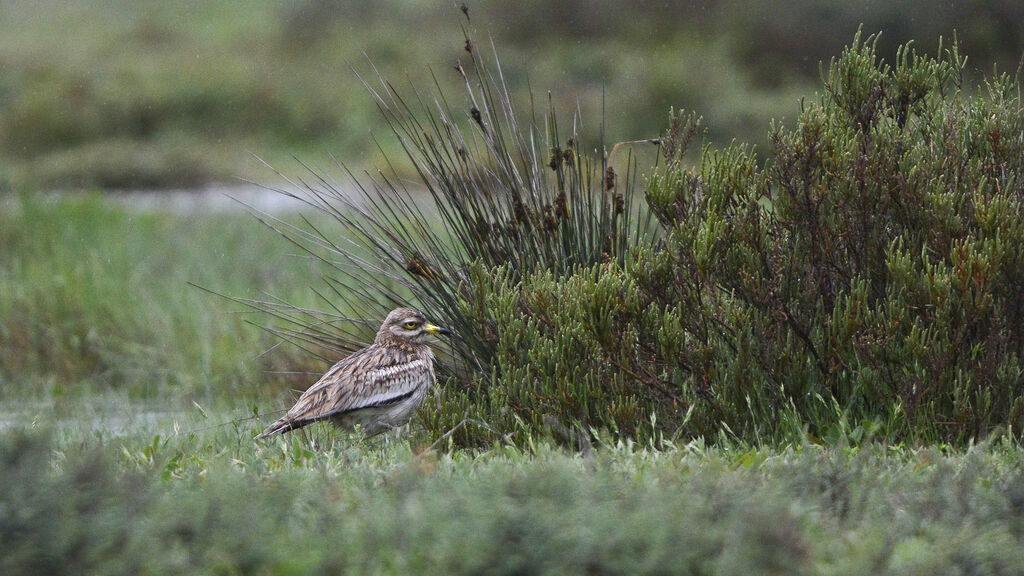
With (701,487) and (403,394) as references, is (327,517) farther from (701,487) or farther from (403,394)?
(403,394)

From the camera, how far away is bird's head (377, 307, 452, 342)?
6.32 m

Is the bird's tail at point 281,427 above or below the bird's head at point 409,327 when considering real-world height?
below

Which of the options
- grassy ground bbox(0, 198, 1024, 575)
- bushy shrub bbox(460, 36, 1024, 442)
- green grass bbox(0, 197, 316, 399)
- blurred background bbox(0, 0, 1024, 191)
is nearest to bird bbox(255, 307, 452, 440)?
grassy ground bbox(0, 198, 1024, 575)

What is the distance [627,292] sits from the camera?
566 centimetres

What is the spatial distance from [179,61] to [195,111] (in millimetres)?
3065

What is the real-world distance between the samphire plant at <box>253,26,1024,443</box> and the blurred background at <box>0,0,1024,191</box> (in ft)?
56.5

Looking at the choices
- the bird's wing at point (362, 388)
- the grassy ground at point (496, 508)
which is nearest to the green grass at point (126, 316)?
the bird's wing at point (362, 388)

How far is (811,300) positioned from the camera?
5664 mm

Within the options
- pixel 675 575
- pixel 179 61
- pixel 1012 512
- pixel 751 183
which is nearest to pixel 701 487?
pixel 675 575

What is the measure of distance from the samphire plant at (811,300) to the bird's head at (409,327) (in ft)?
0.90

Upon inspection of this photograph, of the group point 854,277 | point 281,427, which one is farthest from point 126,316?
point 854,277

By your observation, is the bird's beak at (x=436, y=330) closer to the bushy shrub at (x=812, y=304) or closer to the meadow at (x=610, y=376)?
the meadow at (x=610, y=376)

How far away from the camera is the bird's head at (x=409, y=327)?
632 centimetres

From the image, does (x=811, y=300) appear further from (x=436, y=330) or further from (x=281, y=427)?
(x=281, y=427)
